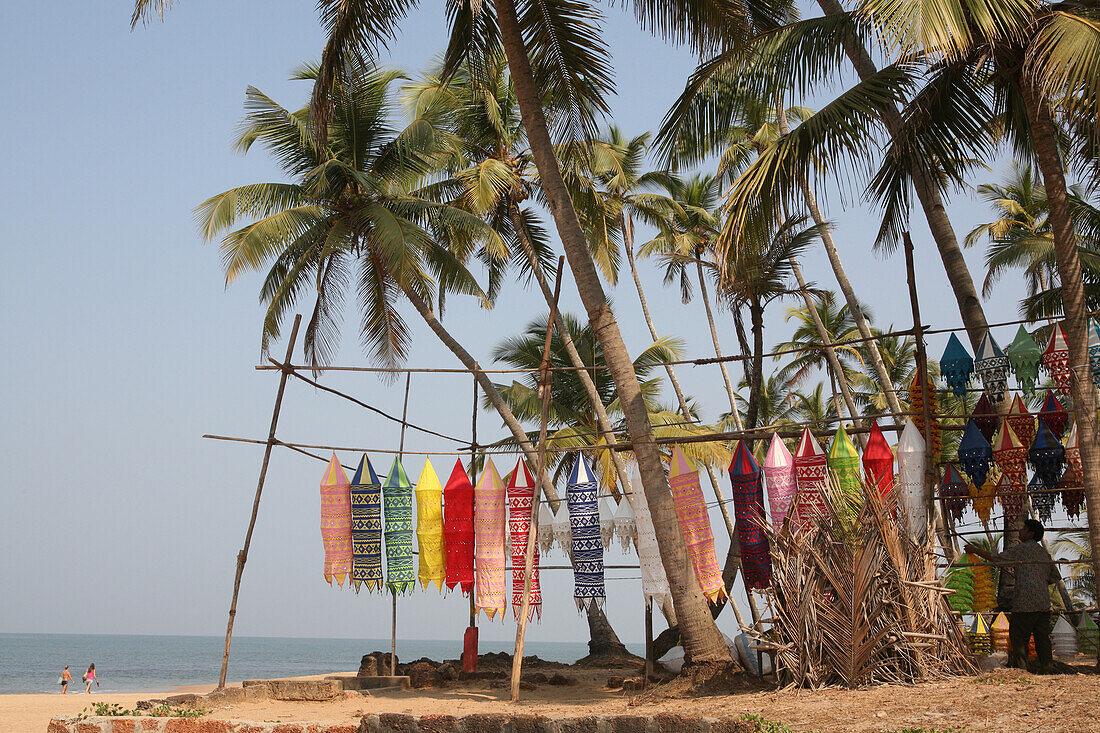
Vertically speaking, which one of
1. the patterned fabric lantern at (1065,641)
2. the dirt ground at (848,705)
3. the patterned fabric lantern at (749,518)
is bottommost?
the dirt ground at (848,705)

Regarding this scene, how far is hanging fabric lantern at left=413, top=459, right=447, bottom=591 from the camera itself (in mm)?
9969

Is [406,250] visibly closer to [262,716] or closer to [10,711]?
[262,716]

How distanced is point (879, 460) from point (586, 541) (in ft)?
9.05

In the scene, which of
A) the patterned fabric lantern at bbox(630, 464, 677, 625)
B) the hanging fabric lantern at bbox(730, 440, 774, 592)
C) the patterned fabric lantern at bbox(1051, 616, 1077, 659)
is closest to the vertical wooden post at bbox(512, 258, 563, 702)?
the patterned fabric lantern at bbox(630, 464, 677, 625)

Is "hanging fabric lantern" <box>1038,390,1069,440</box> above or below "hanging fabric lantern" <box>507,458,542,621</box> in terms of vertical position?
above

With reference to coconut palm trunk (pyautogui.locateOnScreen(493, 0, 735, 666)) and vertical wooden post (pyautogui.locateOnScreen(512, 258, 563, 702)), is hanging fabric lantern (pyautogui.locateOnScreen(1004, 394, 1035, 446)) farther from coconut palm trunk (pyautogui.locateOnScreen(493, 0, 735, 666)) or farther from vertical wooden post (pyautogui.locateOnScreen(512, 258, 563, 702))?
vertical wooden post (pyautogui.locateOnScreen(512, 258, 563, 702))

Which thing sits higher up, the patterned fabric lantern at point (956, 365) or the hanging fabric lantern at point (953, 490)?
the patterned fabric lantern at point (956, 365)

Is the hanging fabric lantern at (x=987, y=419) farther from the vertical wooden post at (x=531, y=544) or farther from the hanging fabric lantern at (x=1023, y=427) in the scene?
the vertical wooden post at (x=531, y=544)

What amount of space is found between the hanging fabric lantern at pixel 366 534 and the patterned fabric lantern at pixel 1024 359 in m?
6.09

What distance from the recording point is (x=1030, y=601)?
314 inches

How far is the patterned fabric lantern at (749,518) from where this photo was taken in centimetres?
877

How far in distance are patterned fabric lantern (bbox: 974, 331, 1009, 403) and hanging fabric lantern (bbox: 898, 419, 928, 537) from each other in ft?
2.84

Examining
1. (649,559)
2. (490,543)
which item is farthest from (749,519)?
(490,543)

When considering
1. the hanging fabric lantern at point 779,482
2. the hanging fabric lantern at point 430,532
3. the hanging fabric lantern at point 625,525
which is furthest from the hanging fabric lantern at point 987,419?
the hanging fabric lantern at point 430,532
